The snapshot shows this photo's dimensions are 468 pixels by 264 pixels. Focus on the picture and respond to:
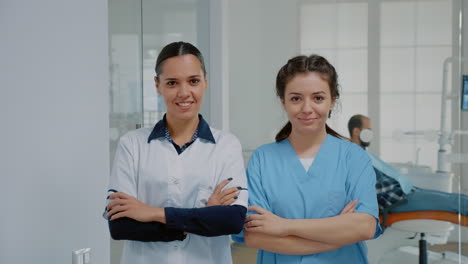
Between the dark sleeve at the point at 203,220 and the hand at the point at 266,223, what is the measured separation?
Answer: 0.10 meters

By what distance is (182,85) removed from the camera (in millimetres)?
1269

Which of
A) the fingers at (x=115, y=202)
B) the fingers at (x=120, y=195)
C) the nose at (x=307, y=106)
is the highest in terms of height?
the nose at (x=307, y=106)

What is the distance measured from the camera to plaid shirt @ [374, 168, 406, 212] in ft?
8.42

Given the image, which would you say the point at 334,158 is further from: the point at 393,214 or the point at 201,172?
the point at 393,214

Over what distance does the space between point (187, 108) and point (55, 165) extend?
42cm

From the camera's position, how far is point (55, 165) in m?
1.38

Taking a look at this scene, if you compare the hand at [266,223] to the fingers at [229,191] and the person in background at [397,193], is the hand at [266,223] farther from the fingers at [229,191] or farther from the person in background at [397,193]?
the person in background at [397,193]

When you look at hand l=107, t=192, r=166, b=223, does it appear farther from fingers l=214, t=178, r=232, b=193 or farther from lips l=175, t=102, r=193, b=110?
lips l=175, t=102, r=193, b=110

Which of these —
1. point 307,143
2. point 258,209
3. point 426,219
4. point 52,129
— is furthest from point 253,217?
point 426,219

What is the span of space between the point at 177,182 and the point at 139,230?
0.16 meters

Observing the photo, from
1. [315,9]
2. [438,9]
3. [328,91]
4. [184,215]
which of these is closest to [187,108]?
[184,215]

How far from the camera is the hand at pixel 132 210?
1.21 m

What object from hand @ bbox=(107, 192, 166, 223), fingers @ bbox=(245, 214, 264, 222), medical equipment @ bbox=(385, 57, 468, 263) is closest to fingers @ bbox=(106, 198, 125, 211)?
hand @ bbox=(107, 192, 166, 223)

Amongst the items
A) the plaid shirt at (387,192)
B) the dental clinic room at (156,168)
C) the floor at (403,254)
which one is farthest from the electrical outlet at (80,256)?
the plaid shirt at (387,192)
